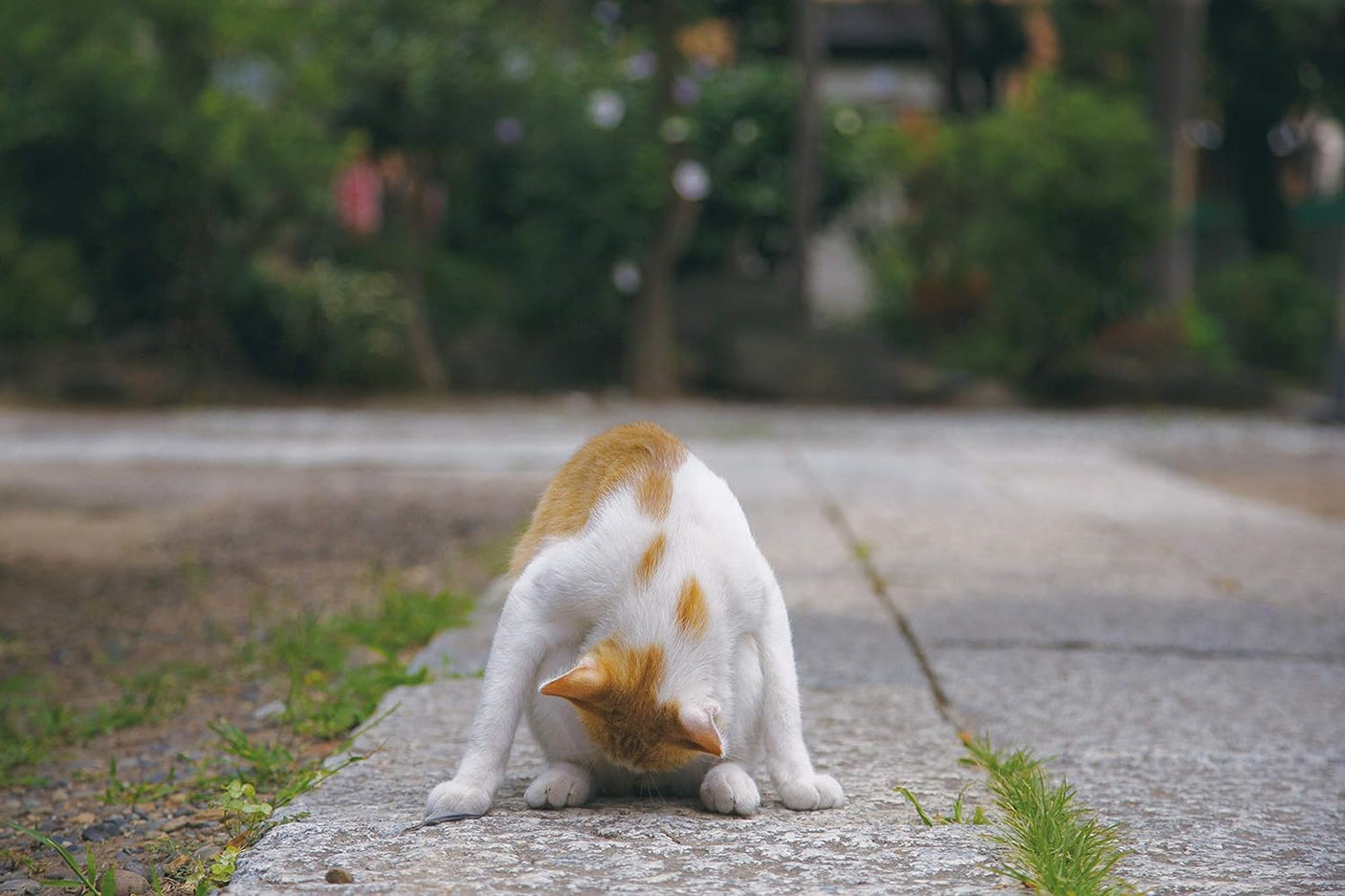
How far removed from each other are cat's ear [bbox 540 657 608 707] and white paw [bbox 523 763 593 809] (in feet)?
0.88

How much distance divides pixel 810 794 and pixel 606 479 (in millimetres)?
628

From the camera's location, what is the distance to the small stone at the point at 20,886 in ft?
7.24

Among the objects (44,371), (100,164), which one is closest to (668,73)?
(100,164)

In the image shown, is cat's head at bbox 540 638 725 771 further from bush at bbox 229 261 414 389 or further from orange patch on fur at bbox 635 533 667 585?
bush at bbox 229 261 414 389

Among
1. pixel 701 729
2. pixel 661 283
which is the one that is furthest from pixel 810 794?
pixel 661 283

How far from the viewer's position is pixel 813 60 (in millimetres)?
12586

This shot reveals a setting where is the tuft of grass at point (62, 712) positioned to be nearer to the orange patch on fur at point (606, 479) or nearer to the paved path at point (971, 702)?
the paved path at point (971, 702)

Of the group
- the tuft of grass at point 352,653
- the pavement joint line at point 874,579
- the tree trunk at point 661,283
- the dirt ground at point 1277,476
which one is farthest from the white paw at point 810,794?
the tree trunk at point 661,283

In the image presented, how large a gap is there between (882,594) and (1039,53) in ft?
62.8

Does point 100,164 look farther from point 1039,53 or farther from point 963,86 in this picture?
point 1039,53

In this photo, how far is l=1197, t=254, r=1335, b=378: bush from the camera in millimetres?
15062

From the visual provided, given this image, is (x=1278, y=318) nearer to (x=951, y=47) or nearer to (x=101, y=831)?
(x=951, y=47)

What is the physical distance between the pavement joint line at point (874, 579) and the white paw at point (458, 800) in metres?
1.16

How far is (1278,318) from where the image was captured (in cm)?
1518
